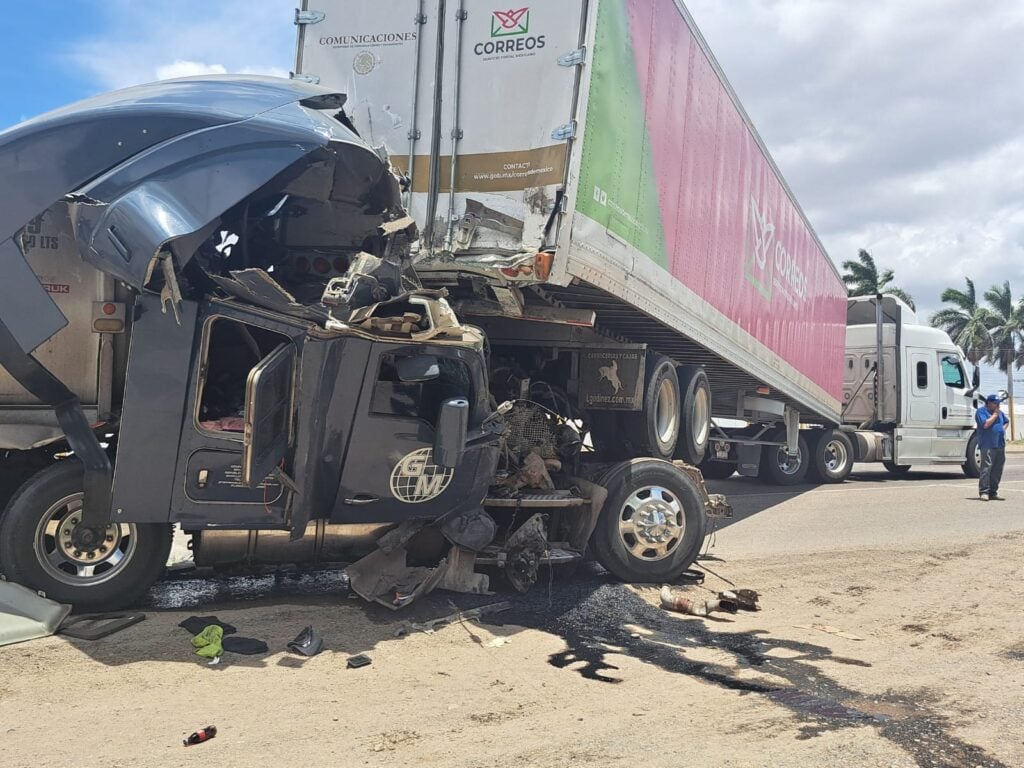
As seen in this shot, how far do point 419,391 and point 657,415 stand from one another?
3.30 meters

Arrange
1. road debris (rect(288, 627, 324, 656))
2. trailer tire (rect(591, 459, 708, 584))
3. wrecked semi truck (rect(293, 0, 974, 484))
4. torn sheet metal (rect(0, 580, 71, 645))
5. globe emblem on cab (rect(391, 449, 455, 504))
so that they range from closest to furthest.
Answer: torn sheet metal (rect(0, 580, 71, 645)) → road debris (rect(288, 627, 324, 656)) → globe emblem on cab (rect(391, 449, 455, 504)) → wrecked semi truck (rect(293, 0, 974, 484)) → trailer tire (rect(591, 459, 708, 584))

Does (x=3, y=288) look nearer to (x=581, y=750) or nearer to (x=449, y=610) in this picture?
(x=449, y=610)

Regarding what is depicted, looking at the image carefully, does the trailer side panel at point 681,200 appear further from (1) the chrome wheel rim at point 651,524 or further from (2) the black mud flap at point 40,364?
(2) the black mud flap at point 40,364

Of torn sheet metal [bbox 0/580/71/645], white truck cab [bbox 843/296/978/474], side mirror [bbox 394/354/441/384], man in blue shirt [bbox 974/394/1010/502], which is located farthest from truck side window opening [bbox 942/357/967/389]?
torn sheet metal [bbox 0/580/71/645]

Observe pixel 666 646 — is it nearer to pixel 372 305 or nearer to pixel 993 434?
pixel 372 305

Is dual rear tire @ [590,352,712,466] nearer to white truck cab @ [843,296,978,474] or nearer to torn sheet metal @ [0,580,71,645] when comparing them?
torn sheet metal @ [0,580,71,645]

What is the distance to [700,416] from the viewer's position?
29.5 ft

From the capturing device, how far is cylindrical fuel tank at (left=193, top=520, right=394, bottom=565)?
5.29 metres

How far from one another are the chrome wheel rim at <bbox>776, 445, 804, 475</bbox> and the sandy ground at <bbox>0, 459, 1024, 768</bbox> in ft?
28.9

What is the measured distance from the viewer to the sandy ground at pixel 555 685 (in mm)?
3428

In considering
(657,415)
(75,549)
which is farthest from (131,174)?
(657,415)

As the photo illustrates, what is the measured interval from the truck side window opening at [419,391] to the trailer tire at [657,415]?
261 centimetres

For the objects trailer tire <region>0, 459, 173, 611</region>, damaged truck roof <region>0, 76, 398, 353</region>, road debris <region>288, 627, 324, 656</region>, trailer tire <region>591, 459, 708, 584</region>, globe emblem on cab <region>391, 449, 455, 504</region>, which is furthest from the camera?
trailer tire <region>591, 459, 708, 584</region>

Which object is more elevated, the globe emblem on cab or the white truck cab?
the white truck cab
